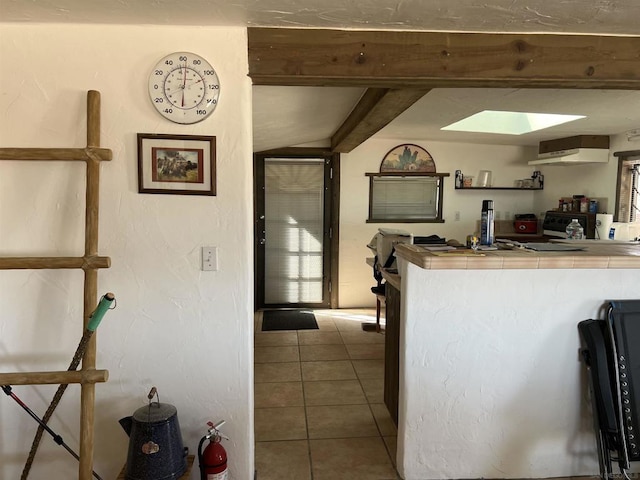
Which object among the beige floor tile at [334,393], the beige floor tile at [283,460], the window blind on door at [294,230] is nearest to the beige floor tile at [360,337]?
the beige floor tile at [334,393]

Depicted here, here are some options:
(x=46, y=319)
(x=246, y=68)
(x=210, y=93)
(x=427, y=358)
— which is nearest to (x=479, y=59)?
(x=246, y=68)

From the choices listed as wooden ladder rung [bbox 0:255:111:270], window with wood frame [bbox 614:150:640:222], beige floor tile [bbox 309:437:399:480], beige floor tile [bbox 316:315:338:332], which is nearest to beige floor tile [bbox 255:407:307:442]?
beige floor tile [bbox 309:437:399:480]

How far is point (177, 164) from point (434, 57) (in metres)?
1.16

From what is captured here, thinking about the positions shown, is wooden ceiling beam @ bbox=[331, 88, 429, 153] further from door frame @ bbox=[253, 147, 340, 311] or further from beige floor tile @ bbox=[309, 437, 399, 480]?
beige floor tile @ bbox=[309, 437, 399, 480]

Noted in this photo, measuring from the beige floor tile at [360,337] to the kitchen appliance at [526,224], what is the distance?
2170mm

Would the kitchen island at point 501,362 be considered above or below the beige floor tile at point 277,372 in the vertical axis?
above

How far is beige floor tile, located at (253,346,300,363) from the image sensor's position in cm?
373

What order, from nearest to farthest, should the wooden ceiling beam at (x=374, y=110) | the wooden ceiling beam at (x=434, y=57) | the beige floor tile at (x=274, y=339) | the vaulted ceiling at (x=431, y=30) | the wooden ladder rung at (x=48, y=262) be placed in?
the vaulted ceiling at (x=431, y=30) < the wooden ladder rung at (x=48, y=262) < the wooden ceiling beam at (x=434, y=57) < the wooden ceiling beam at (x=374, y=110) < the beige floor tile at (x=274, y=339)

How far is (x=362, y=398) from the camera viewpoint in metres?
3.06

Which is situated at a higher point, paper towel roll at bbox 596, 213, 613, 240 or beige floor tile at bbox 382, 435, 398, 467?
paper towel roll at bbox 596, 213, 613, 240

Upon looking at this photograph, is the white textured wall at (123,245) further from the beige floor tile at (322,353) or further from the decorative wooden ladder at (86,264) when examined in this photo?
the beige floor tile at (322,353)

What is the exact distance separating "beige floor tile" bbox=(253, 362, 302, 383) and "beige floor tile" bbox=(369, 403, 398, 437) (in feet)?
2.29

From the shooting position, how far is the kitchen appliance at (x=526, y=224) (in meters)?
5.09

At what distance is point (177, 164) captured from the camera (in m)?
1.82
